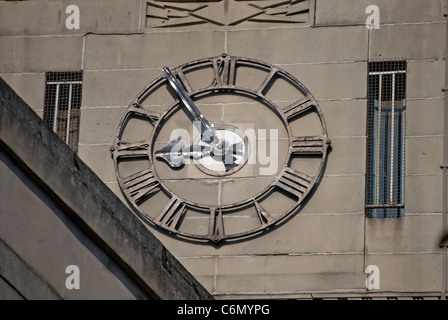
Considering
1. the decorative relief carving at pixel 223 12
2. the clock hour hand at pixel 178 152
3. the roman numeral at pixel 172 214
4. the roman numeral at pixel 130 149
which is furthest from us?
the decorative relief carving at pixel 223 12

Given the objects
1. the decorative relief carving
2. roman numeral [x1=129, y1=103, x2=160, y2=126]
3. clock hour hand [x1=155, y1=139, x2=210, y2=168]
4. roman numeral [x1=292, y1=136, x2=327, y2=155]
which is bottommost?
A: clock hour hand [x1=155, y1=139, x2=210, y2=168]

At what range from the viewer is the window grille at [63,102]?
61.9 feet

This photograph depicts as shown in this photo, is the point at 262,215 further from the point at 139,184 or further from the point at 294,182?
the point at 139,184

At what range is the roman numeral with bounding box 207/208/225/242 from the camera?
1797 cm

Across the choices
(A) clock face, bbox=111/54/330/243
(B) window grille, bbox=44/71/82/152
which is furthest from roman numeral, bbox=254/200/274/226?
(B) window grille, bbox=44/71/82/152

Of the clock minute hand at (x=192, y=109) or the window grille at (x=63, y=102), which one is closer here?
the clock minute hand at (x=192, y=109)

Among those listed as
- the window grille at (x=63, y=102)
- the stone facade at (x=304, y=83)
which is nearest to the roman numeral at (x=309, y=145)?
the stone facade at (x=304, y=83)

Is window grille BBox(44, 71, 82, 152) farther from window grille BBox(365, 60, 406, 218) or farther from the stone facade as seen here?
window grille BBox(365, 60, 406, 218)

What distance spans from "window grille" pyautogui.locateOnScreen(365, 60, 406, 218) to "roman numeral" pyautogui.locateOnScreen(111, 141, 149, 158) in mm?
2199

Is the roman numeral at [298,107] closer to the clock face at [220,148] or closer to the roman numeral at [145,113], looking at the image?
the clock face at [220,148]

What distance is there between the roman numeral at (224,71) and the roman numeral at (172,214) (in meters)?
1.25
